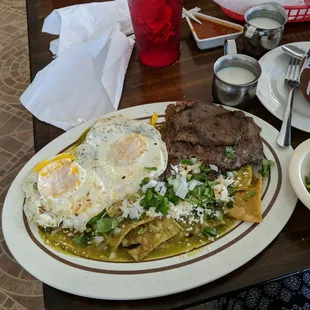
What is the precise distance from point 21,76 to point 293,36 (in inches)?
75.0

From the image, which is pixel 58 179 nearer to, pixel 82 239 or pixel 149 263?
pixel 82 239

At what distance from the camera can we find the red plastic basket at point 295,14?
165 cm

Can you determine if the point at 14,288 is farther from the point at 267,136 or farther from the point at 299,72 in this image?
the point at 299,72

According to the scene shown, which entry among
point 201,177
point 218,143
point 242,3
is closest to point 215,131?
point 218,143

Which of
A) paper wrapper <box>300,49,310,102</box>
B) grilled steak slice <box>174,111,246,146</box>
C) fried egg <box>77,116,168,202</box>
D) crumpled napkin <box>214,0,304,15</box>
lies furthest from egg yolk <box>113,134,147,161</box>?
crumpled napkin <box>214,0,304,15</box>

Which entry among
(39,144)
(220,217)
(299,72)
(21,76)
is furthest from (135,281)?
(21,76)

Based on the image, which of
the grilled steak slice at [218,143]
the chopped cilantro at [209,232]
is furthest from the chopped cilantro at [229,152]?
the chopped cilantro at [209,232]

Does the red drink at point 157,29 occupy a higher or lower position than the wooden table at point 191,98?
higher

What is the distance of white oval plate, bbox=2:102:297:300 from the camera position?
39.8 inches

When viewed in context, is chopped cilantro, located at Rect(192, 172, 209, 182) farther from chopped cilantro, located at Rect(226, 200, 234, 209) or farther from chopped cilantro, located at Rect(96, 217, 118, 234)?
chopped cilantro, located at Rect(96, 217, 118, 234)

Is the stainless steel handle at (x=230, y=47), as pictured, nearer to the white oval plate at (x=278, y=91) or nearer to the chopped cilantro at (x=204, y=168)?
the white oval plate at (x=278, y=91)

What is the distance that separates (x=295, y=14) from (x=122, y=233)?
1.13 m

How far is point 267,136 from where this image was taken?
4.25 feet

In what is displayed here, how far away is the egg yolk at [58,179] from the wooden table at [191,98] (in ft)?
0.70
